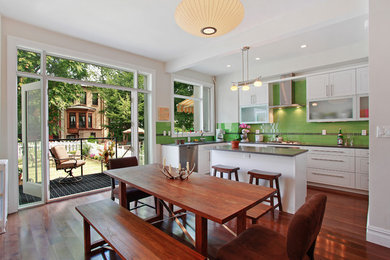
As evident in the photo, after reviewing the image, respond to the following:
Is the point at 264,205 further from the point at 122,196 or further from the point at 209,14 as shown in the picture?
the point at 209,14

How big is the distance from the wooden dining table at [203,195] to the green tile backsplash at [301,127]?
11.8 ft

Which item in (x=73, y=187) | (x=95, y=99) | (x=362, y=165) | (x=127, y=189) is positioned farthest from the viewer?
(x=95, y=99)

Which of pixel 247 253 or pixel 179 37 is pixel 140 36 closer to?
pixel 179 37

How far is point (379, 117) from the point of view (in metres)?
2.13

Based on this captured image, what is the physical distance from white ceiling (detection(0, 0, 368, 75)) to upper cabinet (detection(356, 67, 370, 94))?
1.95ft

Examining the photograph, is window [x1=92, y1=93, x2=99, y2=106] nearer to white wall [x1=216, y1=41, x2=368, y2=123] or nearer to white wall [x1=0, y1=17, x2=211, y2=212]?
white wall [x1=0, y1=17, x2=211, y2=212]

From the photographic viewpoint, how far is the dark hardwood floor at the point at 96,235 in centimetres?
200

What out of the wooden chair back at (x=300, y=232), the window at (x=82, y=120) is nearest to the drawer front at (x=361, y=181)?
the wooden chair back at (x=300, y=232)

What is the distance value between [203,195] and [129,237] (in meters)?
0.64

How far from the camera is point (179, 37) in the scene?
3697 millimetres

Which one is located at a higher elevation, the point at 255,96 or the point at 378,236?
the point at 255,96

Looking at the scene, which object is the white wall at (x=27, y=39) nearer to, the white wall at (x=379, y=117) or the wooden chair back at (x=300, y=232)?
the wooden chair back at (x=300, y=232)

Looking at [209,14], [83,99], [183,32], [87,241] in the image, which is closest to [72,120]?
Answer: [83,99]

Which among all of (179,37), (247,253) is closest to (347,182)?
(247,253)
